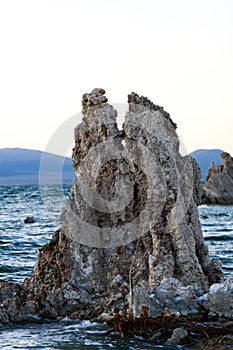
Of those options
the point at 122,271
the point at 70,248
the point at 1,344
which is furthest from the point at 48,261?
the point at 1,344

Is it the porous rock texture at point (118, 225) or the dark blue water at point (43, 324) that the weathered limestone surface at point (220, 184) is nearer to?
the dark blue water at point (43, 324)

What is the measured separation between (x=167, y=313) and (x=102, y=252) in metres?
2.85

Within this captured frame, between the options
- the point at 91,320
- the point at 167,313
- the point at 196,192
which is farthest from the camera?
the point at 196,192

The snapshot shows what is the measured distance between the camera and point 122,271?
1377 centimetres

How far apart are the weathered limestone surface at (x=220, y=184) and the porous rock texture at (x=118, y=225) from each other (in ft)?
258

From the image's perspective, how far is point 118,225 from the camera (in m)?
14.0

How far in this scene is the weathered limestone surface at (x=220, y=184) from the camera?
92.5 metres

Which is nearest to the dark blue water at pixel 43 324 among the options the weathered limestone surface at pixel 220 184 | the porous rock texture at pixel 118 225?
the porous rock texture at pixel 118 225

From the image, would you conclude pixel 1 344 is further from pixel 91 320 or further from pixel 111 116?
pixel 111 116

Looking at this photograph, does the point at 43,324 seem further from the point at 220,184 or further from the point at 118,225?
the point at 220,184

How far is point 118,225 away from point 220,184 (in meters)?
82.0

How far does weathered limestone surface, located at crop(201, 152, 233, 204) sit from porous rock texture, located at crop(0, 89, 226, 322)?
258ft

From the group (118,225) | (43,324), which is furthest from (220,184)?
(43,324)

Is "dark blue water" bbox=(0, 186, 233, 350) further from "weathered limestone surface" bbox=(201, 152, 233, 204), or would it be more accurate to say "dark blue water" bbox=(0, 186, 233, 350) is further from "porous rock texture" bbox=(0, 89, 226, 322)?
"weathered limestone surface" bbox=(201, 152, 233, 204)
